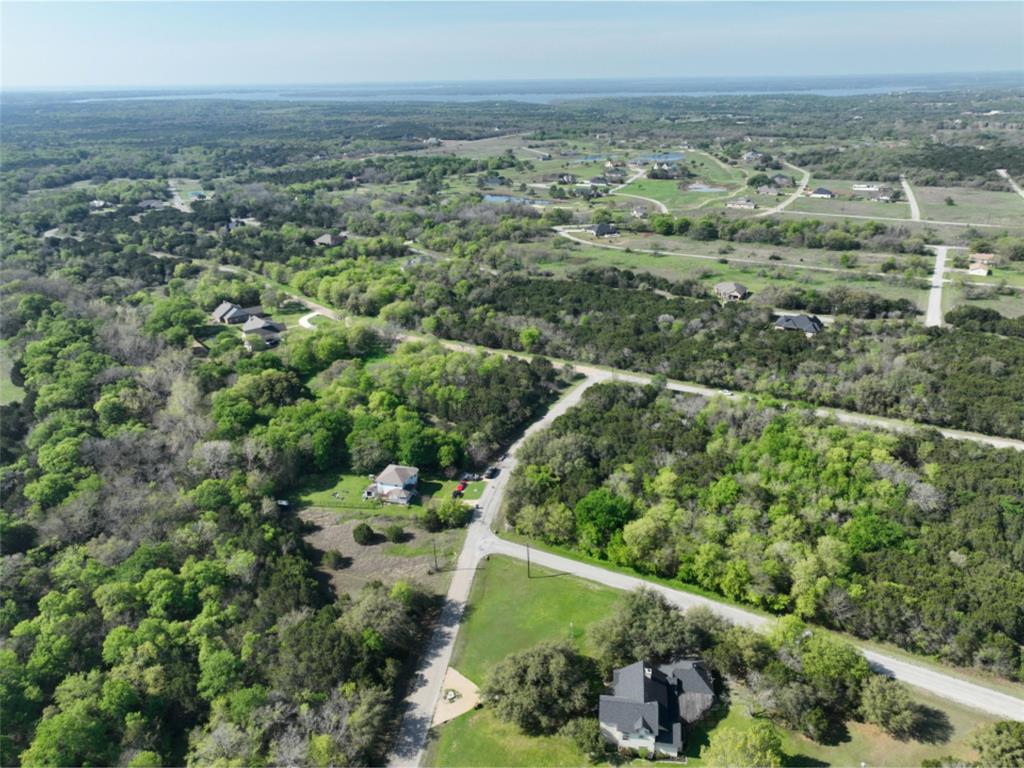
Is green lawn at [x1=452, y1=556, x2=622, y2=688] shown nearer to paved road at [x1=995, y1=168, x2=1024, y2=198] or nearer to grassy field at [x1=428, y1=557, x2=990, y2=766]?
grassy field at [x1=428, y1=557, x2=990, y2=766]

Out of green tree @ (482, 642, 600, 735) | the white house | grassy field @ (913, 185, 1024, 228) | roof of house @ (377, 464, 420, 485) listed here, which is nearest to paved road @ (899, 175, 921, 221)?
grassy field @ (913, 185, 1024, 228)

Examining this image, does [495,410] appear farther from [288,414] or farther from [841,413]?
[841,413]

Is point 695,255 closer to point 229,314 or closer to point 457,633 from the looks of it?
point 229,314

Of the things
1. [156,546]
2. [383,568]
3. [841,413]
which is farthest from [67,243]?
[841,413]

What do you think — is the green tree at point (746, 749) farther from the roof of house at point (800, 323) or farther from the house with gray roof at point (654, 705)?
the roof of house at point (800, 323)

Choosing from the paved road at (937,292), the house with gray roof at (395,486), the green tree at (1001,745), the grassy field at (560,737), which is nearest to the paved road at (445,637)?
the grassy field at (560,737)

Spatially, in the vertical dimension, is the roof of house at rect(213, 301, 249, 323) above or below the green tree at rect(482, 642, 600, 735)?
above

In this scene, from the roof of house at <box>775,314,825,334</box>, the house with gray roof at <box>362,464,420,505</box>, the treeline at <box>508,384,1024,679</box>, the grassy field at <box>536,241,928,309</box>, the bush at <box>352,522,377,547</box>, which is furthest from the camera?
the grassy field at <box>536,241,928,309</box>
